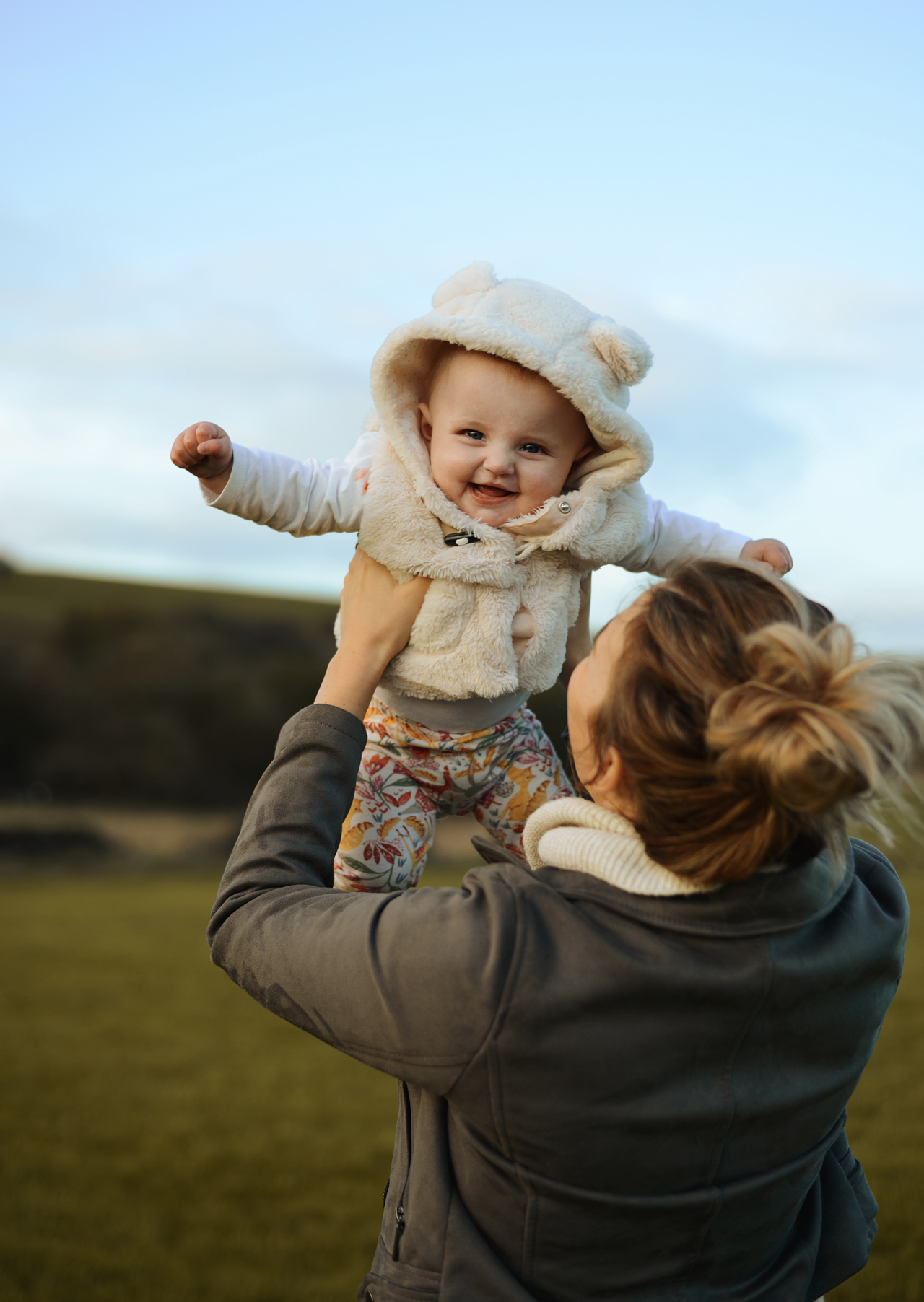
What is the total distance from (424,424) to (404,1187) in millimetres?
1159

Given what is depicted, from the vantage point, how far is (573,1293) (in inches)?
42.9

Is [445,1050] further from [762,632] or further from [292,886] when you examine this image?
[762,632]

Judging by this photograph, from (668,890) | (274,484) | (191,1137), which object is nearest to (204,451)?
(274,484)

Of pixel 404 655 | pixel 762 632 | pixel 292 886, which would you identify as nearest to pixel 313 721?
pixel 292 886

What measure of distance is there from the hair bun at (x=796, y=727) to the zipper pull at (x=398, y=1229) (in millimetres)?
648

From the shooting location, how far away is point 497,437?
5.33 feet

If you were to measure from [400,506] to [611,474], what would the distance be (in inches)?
14.2

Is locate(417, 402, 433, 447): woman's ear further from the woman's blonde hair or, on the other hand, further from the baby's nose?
the woman's blonde hair

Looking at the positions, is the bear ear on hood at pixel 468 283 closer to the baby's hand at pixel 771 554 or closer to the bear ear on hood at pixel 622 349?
the bear ear on hood at pixel 622 349

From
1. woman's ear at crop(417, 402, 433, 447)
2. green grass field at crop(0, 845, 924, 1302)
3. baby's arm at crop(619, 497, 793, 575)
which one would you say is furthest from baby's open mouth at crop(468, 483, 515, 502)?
green grass field at crop(0, 845, 924, 1302)

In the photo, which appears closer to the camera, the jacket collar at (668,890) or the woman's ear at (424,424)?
the jacket collar at (668,890)

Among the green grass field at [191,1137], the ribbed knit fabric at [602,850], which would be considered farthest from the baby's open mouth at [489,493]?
the green grass field at [191,1137]

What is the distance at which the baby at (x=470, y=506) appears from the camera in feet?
5.22

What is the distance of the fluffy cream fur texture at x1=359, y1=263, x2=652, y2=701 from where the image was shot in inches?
62.5
